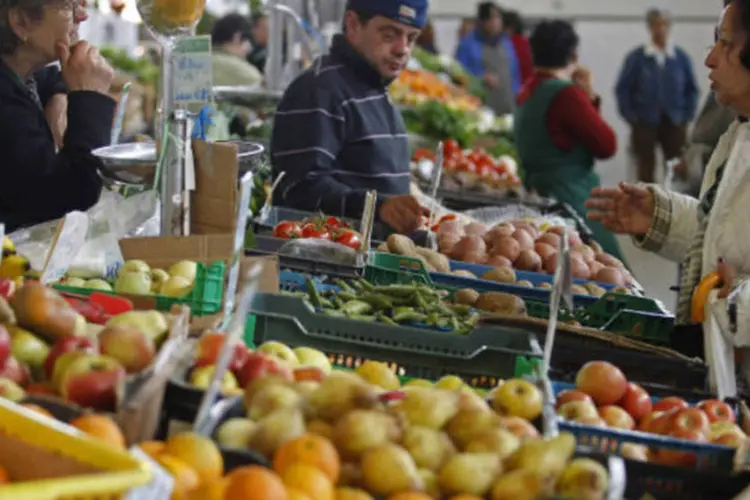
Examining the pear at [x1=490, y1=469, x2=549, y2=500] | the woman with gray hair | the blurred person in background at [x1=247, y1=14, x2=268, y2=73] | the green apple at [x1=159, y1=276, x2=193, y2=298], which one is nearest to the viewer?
the pear at [x1=490, y1=469, x2=549, y2=500]

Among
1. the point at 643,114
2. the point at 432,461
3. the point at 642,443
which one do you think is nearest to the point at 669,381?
the point at 642,443

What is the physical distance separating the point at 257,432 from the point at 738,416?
4.18 ft

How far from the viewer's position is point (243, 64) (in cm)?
771

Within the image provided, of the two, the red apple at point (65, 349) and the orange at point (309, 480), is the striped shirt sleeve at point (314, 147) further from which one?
the orange at point (309, 480)

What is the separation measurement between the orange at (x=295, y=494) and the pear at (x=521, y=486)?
0.32 m

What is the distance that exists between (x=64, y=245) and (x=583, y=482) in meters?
1.45

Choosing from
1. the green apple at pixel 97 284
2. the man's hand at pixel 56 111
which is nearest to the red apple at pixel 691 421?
the green apple at pixel 97 284

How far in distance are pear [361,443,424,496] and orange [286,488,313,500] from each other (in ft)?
0.51

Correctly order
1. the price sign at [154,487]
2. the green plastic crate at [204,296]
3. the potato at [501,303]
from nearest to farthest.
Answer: the price sign at [154,487]
the green plastic crate at [204,296]
the potato at [501,303]

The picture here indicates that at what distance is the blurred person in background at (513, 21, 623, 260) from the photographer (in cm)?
641

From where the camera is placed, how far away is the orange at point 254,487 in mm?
1504

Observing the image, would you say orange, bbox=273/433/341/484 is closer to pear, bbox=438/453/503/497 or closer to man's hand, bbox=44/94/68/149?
pear, bbox=438/453/503/497

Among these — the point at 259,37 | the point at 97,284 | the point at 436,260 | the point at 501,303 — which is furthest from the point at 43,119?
the point at 259,37

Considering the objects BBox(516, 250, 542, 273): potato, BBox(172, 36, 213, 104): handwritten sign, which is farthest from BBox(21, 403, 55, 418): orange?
BBox(516, 250, 542, 273): potato
